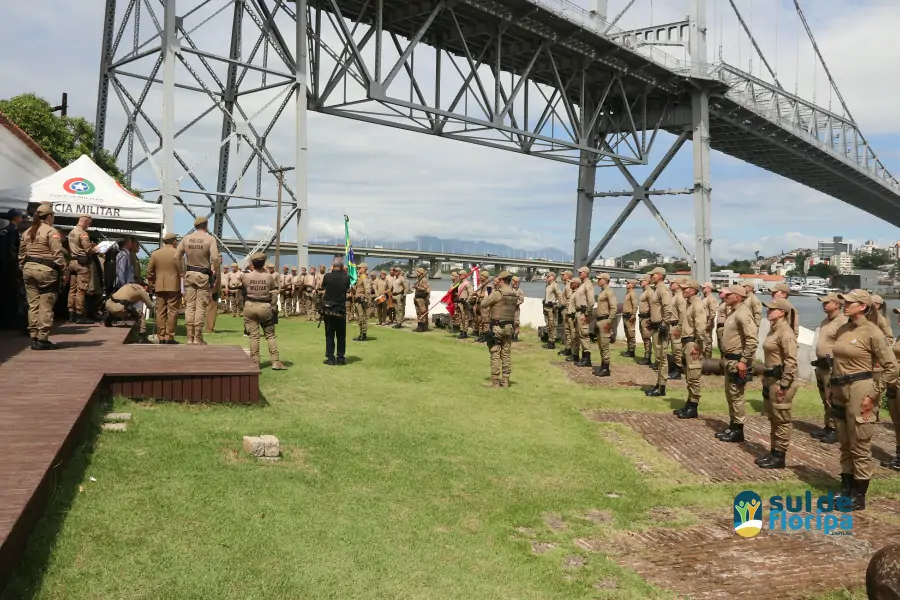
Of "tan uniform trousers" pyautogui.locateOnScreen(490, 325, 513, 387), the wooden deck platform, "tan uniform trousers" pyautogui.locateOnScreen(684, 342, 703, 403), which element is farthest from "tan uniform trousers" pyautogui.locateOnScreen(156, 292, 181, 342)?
"tan uniform trousers" pyautogui.locateOnScreen(684, 342, 703, 403)

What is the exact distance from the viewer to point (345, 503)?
5.53 metres

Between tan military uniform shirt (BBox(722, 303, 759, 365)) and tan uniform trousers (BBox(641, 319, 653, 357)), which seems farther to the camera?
tan uniform trousers (BBox(641, 319, 653, 357))

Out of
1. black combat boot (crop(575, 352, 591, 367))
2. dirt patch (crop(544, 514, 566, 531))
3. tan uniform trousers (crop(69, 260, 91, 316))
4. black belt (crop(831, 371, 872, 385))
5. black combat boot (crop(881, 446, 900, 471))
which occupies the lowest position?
black combat boot (crop(881, 446, 900, 471))

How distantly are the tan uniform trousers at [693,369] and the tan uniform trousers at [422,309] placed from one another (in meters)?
11.3

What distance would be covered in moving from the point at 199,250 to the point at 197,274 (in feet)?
1.24

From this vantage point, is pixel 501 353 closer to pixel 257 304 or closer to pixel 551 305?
pixel 257 304

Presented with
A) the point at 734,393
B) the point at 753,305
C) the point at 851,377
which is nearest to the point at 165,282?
the point at 734,393

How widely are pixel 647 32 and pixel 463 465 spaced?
2826cm

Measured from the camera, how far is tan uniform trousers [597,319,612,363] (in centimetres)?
1394

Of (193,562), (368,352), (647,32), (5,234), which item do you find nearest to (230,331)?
(368,352)

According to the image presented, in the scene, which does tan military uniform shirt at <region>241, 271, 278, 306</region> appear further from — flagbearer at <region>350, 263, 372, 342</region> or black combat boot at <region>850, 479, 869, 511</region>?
black combat boot at <region>850, 479, 869, 511</region>

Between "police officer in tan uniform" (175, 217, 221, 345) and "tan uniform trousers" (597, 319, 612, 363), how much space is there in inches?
303

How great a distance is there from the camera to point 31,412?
18.7ft

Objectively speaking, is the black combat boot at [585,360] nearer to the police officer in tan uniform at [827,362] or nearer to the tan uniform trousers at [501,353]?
the tan uniform trousers at [501,353]
